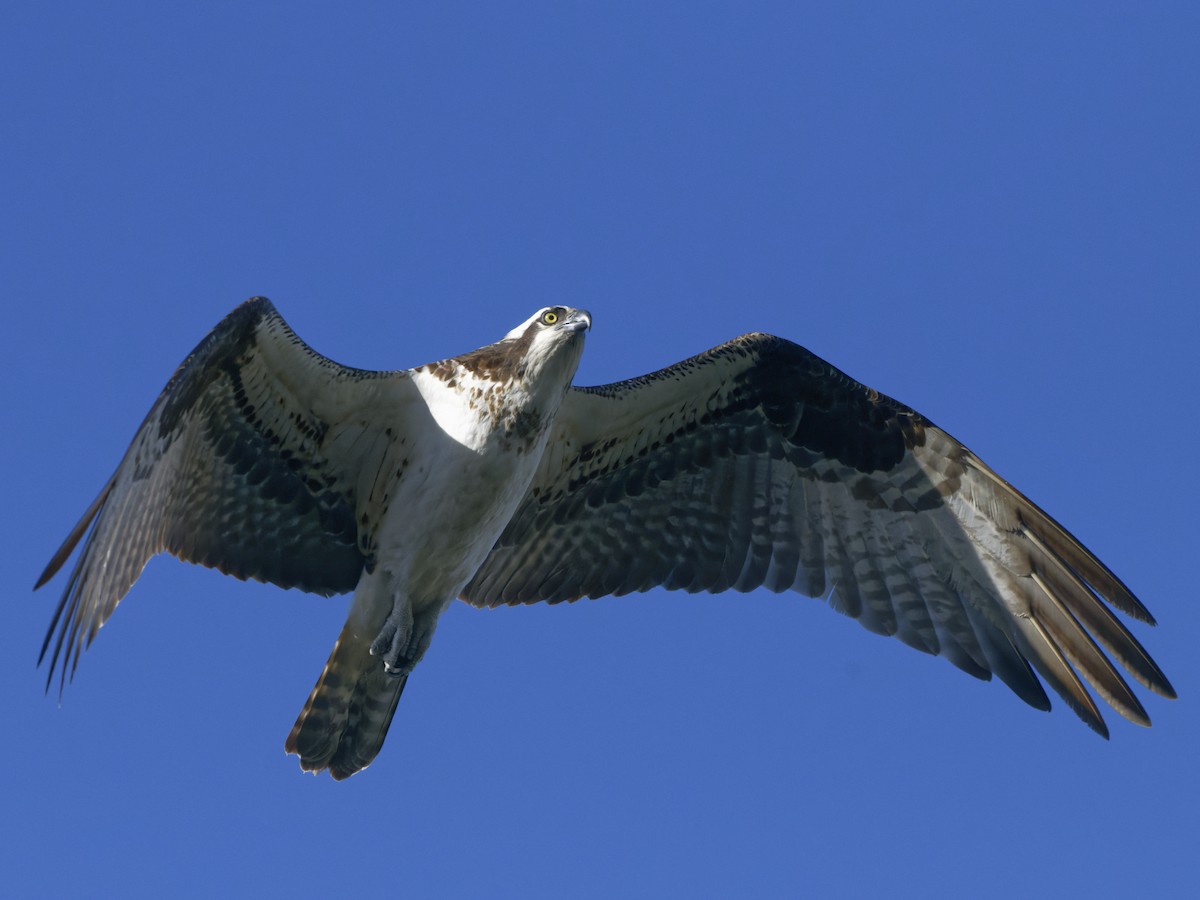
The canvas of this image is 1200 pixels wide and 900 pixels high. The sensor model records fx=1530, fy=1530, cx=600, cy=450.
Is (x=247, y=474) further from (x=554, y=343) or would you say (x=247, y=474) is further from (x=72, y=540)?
(x=554, y=343)

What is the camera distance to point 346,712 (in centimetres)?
963

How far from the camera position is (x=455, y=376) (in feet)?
30.8

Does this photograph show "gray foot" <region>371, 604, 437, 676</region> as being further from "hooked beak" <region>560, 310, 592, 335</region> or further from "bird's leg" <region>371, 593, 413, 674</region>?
"hooked beak" <region>560, 310, 592, 335</region>

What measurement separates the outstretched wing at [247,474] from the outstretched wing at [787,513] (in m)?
1.14

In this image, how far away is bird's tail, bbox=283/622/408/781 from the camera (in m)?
9.57

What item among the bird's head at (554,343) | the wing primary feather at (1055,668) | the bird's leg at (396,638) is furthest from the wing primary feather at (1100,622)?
the bird's leg at (396,638)

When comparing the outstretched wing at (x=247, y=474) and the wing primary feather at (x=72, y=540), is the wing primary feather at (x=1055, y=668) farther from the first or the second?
the wing primary feather at (x=72, y=540)

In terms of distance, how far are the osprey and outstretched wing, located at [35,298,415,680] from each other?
0.01 meters

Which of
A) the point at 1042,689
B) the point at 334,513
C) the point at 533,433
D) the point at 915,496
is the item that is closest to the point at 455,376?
the point at 533,433

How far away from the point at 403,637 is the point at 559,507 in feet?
5.09

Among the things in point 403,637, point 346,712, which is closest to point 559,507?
point 403,637

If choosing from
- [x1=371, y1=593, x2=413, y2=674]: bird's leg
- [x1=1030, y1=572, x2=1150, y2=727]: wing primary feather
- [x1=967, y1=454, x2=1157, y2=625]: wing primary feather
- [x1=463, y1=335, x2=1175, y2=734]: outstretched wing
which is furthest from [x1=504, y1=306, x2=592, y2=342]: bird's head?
[x1=1030, y1=572, x2=1150, y2=727]: wing primary feather

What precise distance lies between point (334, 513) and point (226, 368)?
1.25 meters

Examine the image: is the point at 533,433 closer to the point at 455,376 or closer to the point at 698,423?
the point at 455,376
